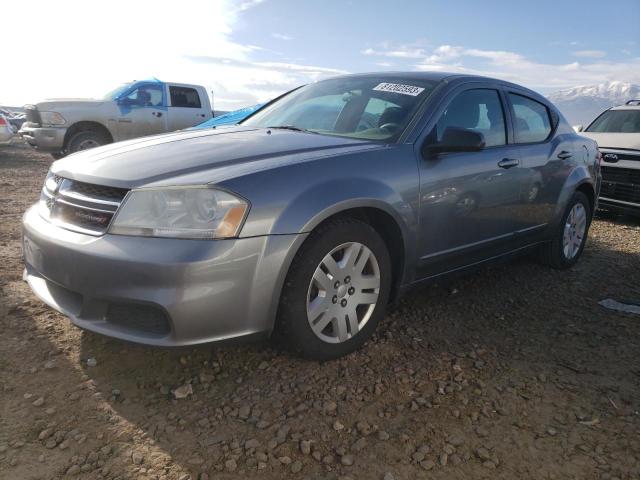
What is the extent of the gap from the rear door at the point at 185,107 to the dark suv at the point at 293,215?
320 inches

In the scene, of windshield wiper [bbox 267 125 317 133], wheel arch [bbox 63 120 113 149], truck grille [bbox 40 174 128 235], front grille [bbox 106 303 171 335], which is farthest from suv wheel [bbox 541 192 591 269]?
wheel arch [bbox 63 120 113 149]

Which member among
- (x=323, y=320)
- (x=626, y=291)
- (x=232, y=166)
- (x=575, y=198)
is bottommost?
(x=626, y=291)

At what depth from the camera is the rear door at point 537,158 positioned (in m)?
3.70

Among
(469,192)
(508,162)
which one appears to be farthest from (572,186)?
(469,192)

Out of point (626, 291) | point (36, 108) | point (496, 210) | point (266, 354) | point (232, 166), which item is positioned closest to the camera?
point (232, 166)

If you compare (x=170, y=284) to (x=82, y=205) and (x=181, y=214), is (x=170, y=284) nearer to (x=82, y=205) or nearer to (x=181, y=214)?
(x=181, y=214)

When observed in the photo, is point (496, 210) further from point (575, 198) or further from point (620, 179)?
point (620, 179)

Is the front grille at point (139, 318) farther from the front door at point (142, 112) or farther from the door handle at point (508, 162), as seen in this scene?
the front door at point (142, 112)

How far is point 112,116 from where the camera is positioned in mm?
10055

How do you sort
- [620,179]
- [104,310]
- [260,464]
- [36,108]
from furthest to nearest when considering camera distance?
[36,108] → [620,179] → [104,310] → [260,464]

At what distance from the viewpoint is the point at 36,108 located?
31.1 feet

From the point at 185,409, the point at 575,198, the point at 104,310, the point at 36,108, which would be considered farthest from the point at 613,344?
the point at 36,108

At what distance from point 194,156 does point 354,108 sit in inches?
49.2

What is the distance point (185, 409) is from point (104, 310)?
0.55 meters
